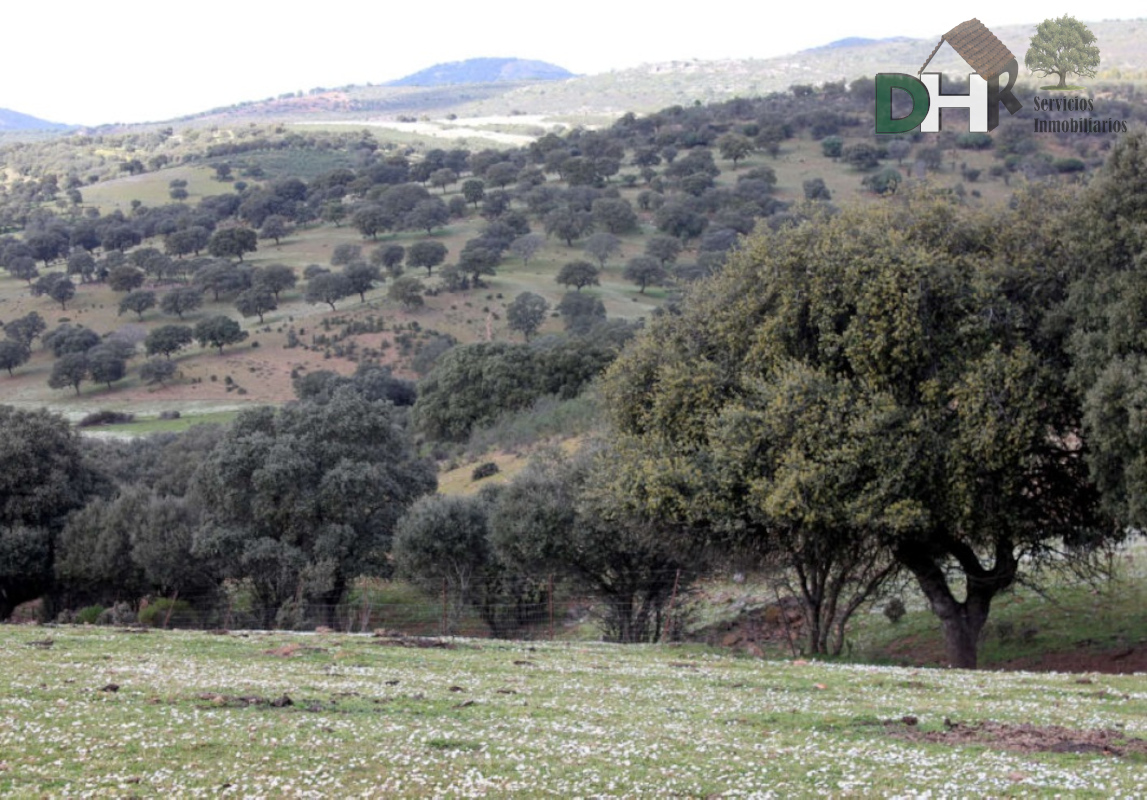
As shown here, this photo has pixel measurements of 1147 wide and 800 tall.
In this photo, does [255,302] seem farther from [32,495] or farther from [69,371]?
[32,495]

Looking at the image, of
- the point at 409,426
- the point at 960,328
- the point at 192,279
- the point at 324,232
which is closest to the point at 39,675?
the point at 960,328

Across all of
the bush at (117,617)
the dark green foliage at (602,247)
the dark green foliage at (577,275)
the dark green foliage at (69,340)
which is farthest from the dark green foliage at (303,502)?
the dark green foliage at (602,247)

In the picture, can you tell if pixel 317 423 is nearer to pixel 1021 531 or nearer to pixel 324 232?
pixel 1021 531

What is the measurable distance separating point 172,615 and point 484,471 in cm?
2635

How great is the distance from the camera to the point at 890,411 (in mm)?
20875

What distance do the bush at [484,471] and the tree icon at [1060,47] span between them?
1527 inches

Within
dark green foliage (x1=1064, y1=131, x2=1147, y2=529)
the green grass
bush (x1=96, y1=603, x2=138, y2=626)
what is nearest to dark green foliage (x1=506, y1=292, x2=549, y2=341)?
the green grass

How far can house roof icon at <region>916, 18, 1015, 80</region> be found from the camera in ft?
226

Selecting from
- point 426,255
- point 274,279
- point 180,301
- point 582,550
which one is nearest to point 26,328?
point 180,301

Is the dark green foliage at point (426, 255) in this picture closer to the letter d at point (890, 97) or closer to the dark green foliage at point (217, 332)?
the dark green foliage at point (217, 332)

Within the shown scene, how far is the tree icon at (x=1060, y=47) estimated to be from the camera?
5819 centimetres

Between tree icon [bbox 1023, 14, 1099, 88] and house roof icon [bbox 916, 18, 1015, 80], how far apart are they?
6009mm

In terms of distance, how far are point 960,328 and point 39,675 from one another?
18097 millimetres

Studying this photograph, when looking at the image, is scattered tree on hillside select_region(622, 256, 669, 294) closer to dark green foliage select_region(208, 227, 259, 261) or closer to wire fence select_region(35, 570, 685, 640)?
dark green foliage select_region(208, 227, 259, 261)
